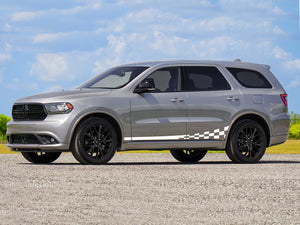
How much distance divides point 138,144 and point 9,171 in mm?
2557

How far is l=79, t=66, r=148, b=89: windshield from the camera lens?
12008 mm

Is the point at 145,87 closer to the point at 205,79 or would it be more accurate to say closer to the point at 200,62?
the point at 205,79

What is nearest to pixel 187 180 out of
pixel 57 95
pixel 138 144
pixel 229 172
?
Result: pixel 229 172

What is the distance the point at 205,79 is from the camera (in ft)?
41.2

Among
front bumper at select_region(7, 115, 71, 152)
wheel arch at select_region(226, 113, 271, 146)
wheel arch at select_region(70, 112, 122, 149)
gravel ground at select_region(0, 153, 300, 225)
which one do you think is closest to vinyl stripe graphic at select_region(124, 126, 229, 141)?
wheel arch at select_region(70, 112, 122, 149)

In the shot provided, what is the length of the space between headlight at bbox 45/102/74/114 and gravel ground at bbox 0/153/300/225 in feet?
3.43

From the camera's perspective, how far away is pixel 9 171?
10438mm

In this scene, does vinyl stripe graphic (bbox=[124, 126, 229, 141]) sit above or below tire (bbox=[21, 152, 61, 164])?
above

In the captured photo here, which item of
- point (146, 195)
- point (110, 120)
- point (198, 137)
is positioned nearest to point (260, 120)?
point (198, 137)

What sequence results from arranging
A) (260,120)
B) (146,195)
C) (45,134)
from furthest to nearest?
(260,120) < (45,134) < (146,195)

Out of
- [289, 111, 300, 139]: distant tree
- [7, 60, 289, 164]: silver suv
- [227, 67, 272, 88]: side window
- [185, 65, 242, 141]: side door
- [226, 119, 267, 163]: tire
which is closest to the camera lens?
[7, 60, 289, 164]: silver suv

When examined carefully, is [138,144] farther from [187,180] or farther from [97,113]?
[187,180]

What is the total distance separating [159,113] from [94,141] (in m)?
1.41

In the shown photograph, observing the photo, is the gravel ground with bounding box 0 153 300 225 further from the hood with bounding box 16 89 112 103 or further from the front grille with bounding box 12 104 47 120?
the hood with bounding box 16 89 112 103
